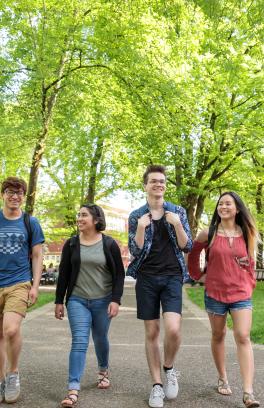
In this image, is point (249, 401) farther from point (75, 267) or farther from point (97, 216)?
point (97, 216)

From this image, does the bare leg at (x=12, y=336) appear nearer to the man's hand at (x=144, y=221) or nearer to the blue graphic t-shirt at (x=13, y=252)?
the blue graphic t-shirt at (x=13, y=252)

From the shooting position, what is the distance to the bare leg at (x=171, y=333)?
4.75 metres

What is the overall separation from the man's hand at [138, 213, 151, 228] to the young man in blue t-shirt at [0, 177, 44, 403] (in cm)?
90

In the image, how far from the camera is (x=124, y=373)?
19.4ft

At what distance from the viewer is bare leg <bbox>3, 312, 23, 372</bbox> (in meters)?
4.66

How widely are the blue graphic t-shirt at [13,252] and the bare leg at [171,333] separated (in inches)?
48.1

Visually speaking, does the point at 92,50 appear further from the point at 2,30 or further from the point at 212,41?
the point at 212,41

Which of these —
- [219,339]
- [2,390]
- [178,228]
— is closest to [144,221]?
[178,228]

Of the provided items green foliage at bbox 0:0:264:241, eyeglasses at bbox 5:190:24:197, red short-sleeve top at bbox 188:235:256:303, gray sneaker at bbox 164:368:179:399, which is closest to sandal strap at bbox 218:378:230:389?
gray sneaker at bbox 164:368:179:399

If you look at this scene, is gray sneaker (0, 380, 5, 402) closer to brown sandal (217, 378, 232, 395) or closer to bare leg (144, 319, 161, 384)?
bare leg (144, 319, 161, 384)

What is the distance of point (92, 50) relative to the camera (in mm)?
19969

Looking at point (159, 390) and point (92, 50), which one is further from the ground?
point (92, 50)

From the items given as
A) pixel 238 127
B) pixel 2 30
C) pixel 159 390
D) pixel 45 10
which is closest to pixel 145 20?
pixel 45 10

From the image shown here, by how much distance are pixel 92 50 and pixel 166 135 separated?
4.03 meters
